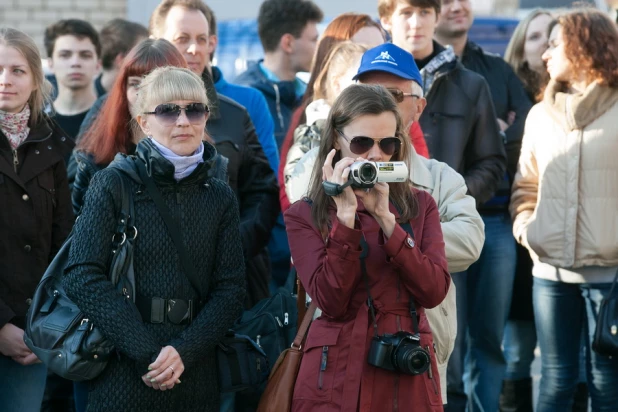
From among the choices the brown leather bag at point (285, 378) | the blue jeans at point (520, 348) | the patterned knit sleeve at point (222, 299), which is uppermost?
the patterned knit sleeve at point (222, 299)

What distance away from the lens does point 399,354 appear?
335 cm

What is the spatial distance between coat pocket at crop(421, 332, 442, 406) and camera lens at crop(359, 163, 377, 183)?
61 centimetres

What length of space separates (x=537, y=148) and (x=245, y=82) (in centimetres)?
230

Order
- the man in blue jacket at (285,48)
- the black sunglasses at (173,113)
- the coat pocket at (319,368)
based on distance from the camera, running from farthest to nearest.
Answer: the man in blue jacket at (285,48) < the black sunglasses at (173,113) < the coat pocket at (319,368)

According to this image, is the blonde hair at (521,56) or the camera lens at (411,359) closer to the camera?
the camera lens at (411,359)

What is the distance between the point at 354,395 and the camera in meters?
3.38

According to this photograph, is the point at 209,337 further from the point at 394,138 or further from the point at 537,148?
the point at 537,148

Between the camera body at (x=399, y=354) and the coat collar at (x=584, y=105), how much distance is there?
2134mm

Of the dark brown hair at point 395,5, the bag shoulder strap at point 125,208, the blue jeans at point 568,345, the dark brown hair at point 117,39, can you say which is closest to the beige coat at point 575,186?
the blue jeans at point 568,345

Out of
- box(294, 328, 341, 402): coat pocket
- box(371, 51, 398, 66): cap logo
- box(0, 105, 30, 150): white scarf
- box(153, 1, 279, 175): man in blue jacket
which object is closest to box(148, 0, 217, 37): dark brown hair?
box(153, 1, 279, 175): man in blue jacket

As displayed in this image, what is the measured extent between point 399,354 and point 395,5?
266 cm

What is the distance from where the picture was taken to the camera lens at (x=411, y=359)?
333 cm

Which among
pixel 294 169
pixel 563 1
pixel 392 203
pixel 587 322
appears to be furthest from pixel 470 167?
pixel 563 1

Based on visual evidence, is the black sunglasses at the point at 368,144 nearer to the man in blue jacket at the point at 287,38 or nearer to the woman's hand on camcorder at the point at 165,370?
the woman's hand on camcorder at the point at 165,370
